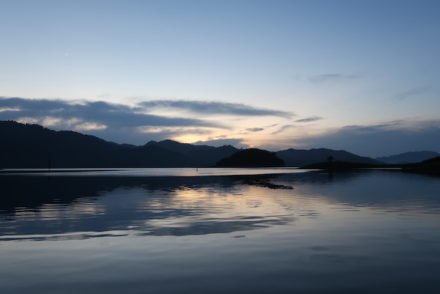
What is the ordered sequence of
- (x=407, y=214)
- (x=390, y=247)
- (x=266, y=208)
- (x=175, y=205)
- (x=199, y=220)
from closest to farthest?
(x=390, y=247) → (x=199, y=220) → (x=407, y=214) → (x=266, y=208) → (x=175, y=205)

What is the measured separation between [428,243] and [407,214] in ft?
47.1

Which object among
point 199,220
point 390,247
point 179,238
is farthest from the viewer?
point 199,220

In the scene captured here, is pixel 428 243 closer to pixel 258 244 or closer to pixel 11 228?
pixel 258 244

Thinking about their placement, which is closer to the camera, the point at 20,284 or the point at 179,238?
the point at 20,284

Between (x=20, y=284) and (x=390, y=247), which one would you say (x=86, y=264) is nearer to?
(x=20, y=284)

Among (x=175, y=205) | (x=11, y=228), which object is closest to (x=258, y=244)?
(x=11, y=228)

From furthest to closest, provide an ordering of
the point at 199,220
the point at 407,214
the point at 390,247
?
1. the point at 407,214
2. the point at 199,220
3. the point at 390,247

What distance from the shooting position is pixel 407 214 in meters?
38.6

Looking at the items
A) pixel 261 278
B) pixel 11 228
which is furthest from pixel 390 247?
pixel 11 228

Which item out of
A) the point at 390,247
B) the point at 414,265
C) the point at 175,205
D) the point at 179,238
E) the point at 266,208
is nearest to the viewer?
the point at 414,265

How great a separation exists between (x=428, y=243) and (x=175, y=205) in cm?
2910

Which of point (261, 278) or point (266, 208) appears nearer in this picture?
point (261, 278)

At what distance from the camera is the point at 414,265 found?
19.7 meters

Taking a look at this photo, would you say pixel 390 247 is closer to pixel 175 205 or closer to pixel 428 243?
pixel 428 243
